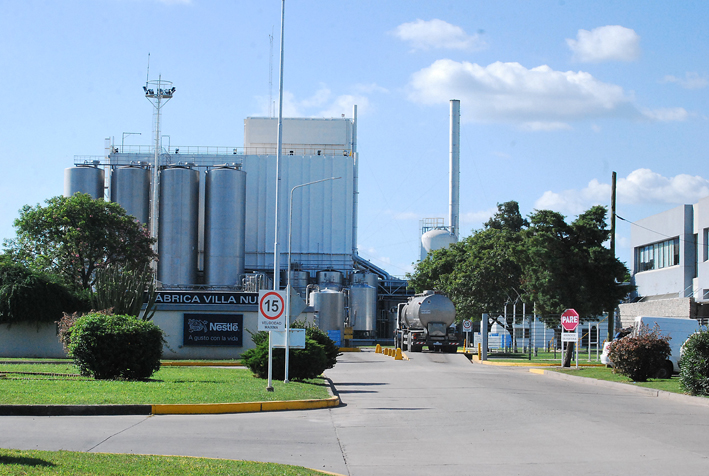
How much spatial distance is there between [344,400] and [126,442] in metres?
8.34

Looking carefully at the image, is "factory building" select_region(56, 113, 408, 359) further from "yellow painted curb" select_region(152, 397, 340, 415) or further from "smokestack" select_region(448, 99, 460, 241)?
"yellow painted curb" select_region(152, 397, 340, 415)

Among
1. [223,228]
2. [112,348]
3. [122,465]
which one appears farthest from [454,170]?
[122,465]

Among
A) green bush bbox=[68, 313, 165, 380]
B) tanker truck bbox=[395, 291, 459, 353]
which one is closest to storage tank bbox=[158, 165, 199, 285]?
tanker truck bbox=[395, 291, 459, 353]

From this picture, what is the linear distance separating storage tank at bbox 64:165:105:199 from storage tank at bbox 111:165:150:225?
5.71 feet

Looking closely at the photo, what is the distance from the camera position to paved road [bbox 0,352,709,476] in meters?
9.30

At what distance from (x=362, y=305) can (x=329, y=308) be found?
1006 centimetres

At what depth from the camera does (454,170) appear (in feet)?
248

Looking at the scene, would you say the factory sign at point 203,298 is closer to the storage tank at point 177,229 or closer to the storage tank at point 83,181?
the storage tank at point 177,229

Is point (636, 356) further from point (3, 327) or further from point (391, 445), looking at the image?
→ point (3, 327)

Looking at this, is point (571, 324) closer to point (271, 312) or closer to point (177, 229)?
point (271, 312)

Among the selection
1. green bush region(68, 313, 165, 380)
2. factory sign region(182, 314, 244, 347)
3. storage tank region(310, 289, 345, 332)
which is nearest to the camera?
green bush region(68, 313, 165, 380)

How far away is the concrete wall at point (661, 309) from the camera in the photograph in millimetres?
36791

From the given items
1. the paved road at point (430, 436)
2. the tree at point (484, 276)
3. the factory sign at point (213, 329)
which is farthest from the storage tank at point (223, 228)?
the paved road at point (430, 436)

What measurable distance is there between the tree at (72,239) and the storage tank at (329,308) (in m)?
16.8
